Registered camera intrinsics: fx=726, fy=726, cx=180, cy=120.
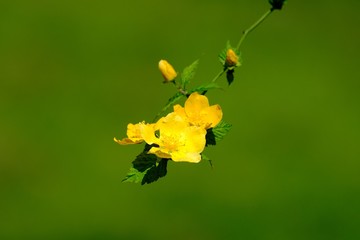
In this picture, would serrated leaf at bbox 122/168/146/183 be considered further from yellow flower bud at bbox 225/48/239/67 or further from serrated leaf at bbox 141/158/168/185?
yellow flower bud at bbox 225/48/239/67

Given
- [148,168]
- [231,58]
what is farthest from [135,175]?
[231,58]

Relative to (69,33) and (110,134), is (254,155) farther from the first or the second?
(69,33)

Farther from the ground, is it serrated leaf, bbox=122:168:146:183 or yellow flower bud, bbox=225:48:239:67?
yellow flower bud, bbox=225:48:239:67

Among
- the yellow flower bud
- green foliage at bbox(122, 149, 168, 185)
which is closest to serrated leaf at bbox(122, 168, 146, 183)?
green foliage at bbox(122, 149, 168, 185)

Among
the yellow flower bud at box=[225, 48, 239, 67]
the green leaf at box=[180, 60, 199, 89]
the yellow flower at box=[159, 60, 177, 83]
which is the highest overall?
the green leaf at box=[180, 60, 199, 89]

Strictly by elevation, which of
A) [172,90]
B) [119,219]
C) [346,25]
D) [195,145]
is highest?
[346,25]

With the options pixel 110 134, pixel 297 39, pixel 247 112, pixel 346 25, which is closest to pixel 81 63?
pixel 110 134

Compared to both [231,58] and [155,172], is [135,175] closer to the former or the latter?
[155,172]
